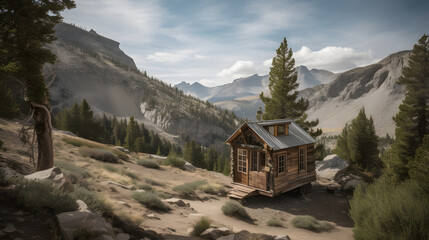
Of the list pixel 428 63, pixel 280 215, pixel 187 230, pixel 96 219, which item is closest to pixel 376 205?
pixel 187 230

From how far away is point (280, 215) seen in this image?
1432 centimetres

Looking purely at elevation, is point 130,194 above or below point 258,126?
below

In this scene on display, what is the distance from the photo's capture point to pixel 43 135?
9.54 metres

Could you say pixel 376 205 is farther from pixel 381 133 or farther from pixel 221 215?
pixel 381 133

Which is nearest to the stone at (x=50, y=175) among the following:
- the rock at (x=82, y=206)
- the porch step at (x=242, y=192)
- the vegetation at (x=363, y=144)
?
the rock at (x=82, y=206)

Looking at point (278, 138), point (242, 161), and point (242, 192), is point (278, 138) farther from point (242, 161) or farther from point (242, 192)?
point (242, 192)

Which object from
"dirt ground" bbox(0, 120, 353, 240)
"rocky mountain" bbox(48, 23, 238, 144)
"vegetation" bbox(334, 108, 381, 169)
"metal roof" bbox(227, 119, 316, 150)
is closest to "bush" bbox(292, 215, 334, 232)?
"dirt ground" bbox(0, 120, 353, 240)

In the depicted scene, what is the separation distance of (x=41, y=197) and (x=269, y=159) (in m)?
13.0

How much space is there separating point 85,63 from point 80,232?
155 meters

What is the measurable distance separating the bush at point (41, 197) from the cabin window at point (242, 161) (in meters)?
12.8

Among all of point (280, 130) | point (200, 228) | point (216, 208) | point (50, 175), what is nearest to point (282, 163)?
point (280, 130)

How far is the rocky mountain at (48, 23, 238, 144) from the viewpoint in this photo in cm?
12181

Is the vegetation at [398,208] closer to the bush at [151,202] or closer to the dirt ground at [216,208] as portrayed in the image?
the dirt ground at [216,208]

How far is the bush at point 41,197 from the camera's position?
5.54 metres
